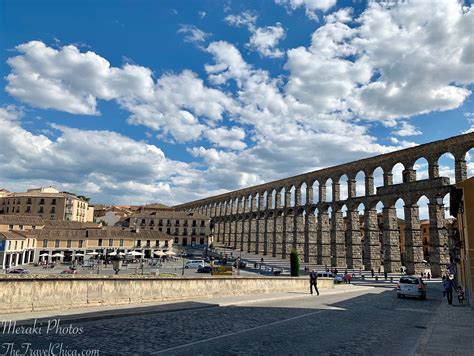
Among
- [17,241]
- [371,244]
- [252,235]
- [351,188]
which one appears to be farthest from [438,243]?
[17,241]

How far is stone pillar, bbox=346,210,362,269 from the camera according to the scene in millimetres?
56438

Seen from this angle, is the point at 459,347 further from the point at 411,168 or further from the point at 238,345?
A: the point at 411,168

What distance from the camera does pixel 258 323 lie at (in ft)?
40.0

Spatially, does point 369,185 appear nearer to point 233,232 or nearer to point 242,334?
point 233,232

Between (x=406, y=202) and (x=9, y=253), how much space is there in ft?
183

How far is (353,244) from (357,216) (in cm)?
485

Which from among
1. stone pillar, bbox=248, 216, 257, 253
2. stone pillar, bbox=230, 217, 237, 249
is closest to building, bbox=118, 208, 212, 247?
stone pillar, bbox=230, 217, 237, 249

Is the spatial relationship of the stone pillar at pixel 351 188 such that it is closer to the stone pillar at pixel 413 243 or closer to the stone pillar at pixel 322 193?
the stone pillar at pixel 322 193

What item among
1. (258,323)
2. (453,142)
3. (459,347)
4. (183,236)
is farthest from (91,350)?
(183,236)

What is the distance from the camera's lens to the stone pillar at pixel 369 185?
2248 inches

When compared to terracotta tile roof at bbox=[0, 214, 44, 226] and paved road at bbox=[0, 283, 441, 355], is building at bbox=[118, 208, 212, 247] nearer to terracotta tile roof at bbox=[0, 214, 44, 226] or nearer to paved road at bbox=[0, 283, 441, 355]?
terracotta tile roof at bbox=[0, 214, 44, 226]

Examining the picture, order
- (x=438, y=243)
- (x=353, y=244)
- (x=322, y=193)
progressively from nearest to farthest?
(x=438, y=243)
(x=353, y=244)
(x=322, y=193)

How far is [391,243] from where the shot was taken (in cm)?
5175

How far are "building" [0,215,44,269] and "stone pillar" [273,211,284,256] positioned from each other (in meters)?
45.4
